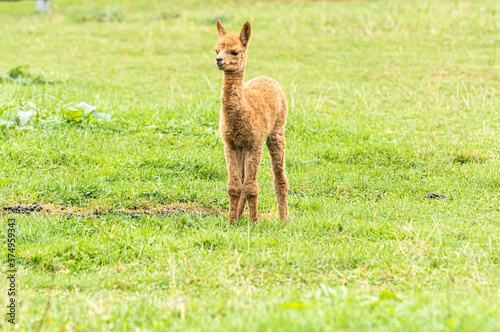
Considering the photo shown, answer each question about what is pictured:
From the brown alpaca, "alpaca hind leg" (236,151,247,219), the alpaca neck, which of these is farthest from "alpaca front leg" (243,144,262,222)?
the alpaca neck

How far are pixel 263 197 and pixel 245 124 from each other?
82.7 inches

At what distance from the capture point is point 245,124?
6.08 meters

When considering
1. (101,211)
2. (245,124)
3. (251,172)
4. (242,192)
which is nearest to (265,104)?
(245,124)

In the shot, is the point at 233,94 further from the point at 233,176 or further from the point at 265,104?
the point at 233,176

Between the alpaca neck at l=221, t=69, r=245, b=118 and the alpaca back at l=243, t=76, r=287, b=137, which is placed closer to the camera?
the alpaca neck at l=221, t=69, r=245, b=118

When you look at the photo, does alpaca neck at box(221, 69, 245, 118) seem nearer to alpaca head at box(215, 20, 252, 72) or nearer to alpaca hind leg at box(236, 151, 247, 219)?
alpaca head at box(215, 20, 252, 72)

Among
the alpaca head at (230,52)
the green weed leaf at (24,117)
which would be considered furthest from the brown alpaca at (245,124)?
the green weed leaf at (24,117)

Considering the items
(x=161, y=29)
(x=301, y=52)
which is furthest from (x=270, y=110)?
(x=161, y=29)

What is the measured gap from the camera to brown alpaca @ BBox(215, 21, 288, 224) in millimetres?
5887

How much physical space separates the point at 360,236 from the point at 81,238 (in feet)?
10.7

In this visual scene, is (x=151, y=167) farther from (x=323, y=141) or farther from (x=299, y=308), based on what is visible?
(x=299, y=308)

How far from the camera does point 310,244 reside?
5.87 meters

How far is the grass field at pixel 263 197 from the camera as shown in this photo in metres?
4.11

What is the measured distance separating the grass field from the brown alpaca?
1.46 ft
